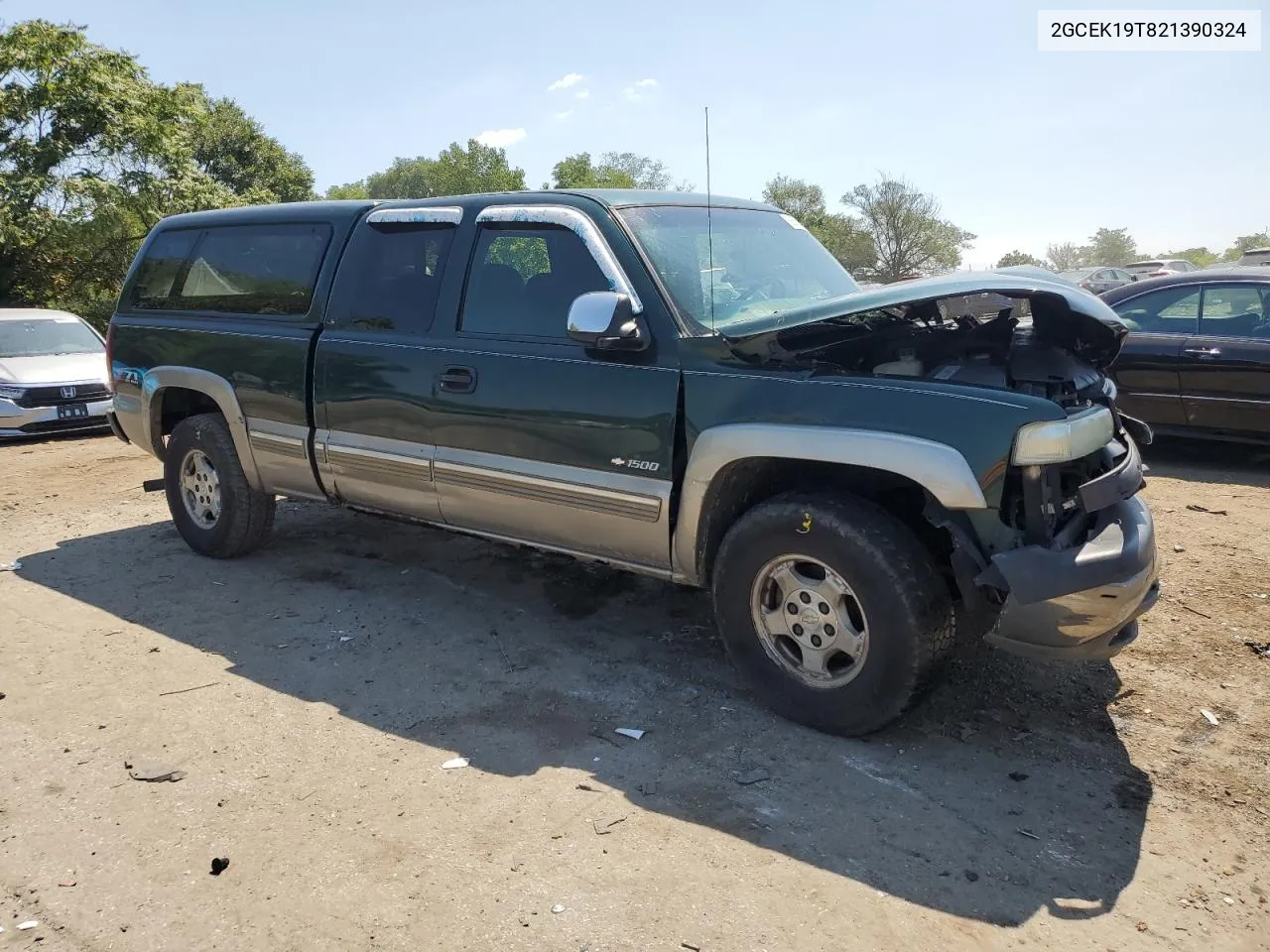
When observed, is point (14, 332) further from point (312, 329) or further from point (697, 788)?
point (697, 788)

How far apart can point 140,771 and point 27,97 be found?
65.7 feet

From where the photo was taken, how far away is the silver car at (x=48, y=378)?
1046 centimetres

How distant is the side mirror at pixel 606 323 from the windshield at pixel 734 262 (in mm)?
236

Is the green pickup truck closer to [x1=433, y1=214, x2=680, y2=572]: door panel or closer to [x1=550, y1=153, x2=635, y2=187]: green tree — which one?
[x1=433, y1=214, x2=680, y2=572]: door panel

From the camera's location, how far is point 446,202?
4.82 metres

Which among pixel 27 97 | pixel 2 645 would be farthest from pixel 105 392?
pixel 27 97

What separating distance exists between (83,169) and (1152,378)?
785 inches

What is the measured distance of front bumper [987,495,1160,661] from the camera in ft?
10.3

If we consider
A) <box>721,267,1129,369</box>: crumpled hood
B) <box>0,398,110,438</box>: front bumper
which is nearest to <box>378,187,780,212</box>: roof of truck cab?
<box>721,267,1129,369</box>: crumpled hood

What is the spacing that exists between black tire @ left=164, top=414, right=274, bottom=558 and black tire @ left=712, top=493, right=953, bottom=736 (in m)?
3.28

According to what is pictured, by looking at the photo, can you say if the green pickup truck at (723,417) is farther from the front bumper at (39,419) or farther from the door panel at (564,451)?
the front bumper at (39,419)

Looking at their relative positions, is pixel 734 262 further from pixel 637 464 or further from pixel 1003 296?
pixel 1003 296

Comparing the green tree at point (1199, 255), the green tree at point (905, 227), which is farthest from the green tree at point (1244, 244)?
the green tree at point (905, 227)

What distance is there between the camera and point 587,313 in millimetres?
3805
